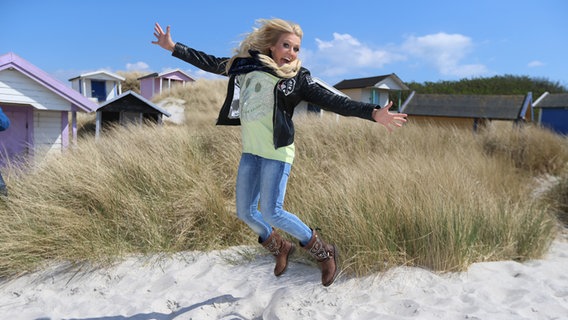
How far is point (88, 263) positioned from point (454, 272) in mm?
3644

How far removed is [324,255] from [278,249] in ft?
1.17

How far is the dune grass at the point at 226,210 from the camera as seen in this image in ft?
12.4

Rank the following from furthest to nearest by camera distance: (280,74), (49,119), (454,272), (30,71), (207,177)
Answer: (49,119) → (30,71) → (207,177) → (454,272) → (280,74)

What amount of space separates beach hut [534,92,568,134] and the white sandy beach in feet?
54.1

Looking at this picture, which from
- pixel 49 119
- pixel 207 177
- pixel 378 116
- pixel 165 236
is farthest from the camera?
pixel 49 119

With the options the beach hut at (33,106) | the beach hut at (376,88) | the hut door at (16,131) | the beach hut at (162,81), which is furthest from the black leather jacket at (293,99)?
the beach hut at (162,81)

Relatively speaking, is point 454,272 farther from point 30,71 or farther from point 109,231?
point 30,71

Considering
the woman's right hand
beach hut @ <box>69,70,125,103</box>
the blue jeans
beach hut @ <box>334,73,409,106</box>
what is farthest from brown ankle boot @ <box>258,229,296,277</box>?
beach hut @ <box>69,70,125,103</box>

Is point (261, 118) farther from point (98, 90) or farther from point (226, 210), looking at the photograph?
point (98, 90)

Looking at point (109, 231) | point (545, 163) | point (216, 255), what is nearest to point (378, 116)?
point (216, 255)

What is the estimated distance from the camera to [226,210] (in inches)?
190

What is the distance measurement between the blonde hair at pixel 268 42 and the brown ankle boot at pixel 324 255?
1.22m

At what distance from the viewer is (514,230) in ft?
14.3

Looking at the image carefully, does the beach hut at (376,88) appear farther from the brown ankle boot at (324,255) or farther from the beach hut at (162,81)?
the brown ankle boot at (324,255)
